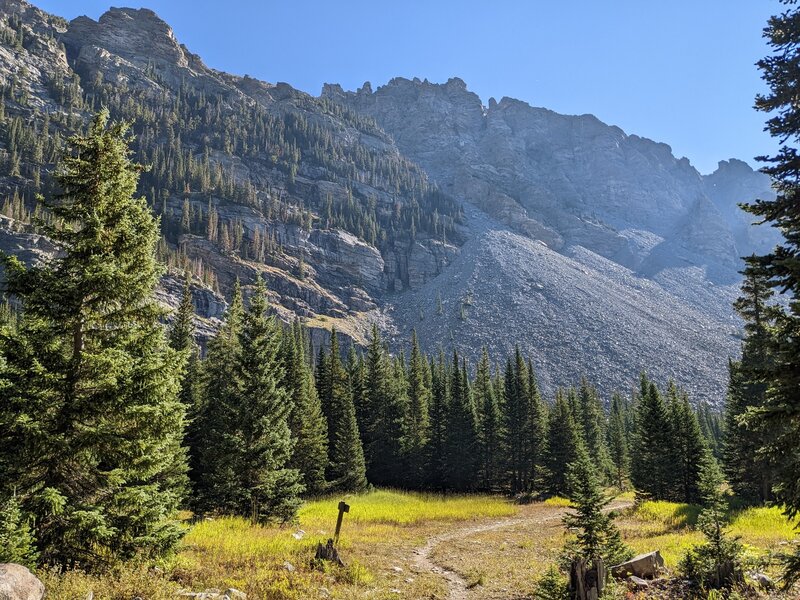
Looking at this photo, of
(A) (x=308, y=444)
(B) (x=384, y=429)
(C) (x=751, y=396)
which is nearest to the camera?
(C) (x=751, y=396)

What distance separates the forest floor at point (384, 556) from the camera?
10.1 metres

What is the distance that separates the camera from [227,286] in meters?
150

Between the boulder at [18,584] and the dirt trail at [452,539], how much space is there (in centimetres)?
946

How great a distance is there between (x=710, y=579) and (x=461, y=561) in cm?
918

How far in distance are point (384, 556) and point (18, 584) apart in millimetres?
12567

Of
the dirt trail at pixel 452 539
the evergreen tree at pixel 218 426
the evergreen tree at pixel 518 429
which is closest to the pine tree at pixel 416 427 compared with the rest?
the evergreen tree at pixel 518 429

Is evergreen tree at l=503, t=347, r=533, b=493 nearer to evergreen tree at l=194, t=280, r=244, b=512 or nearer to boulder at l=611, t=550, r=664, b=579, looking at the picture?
evergreen tree at l=194, t=280, r=244, b=512

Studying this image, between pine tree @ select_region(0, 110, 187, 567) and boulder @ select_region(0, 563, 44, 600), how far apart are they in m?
1.41

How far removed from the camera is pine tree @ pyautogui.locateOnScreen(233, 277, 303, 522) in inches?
864

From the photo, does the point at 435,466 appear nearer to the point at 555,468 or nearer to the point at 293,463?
the point at 555,468

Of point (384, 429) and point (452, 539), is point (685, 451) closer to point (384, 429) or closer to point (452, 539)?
point (452, 539)

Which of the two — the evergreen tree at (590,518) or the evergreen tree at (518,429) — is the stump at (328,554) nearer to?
the evergreen tree at (590,518)

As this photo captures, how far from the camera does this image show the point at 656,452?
41750mm

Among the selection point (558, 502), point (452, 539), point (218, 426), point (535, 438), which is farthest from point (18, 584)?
point (535, 438)
